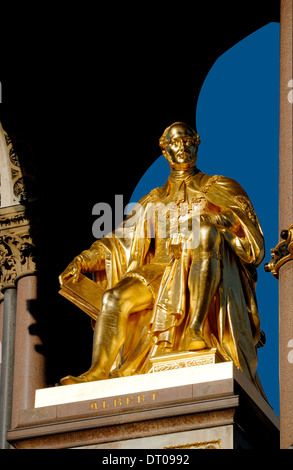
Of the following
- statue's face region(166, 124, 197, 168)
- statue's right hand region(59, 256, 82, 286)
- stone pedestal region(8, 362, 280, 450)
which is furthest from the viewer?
statue's face region(166, 124, 197, 168)

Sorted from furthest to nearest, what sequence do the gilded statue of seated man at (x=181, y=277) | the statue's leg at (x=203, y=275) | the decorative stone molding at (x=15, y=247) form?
1. the decorative stone molding at (x=15, y=247)
2. the gilded statue of seated man at (x=181, y=277)
3. the statue's leg at (x=203, y=275)

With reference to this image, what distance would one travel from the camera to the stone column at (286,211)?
27.6ft

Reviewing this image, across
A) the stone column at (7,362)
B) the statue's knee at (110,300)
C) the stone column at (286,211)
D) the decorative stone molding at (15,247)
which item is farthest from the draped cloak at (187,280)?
the stone column at (7,362)

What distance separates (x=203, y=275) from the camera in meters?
10.1

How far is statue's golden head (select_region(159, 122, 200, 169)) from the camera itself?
11266 mm

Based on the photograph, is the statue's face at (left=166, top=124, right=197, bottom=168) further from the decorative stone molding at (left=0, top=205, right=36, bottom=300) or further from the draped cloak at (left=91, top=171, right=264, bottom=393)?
the decorative stone molding at (left=0, top=205, right=36, bottom=300)

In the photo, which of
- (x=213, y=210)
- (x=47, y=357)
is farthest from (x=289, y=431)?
(x=47, y=357)

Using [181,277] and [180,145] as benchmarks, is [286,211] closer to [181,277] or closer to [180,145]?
[181,277]

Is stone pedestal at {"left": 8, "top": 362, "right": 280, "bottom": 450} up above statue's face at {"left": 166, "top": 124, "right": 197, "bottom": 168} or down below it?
below

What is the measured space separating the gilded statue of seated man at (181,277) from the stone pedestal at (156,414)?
1.27 ft

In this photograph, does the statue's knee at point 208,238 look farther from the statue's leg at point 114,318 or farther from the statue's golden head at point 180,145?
the statue's golden head at point 180,145

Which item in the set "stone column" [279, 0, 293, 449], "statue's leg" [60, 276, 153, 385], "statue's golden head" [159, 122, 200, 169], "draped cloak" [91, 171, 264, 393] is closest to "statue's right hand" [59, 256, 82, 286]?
"draped cloak" [91, 171, 264, 393]
